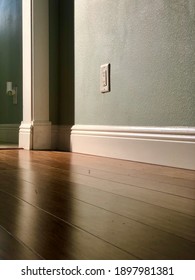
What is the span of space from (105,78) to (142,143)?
454mm

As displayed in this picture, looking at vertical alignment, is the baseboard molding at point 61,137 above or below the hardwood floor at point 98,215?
above

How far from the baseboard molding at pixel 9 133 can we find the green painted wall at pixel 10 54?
4 cm

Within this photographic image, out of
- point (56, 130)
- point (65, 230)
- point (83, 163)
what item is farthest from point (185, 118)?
point (56, 130)

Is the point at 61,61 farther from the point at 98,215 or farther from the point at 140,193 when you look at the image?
the point at 98,215

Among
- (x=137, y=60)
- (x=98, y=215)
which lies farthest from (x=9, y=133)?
(x=98, y=215)

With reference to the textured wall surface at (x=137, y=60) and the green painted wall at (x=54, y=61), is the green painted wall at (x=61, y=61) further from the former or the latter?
the textured wall surface at (x=137, y=60)

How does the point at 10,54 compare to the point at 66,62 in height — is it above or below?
above

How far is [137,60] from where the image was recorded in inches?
66.2

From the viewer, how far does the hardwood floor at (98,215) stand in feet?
1.75

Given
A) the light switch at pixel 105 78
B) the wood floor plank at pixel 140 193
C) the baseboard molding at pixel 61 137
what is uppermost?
the light switch at pixel 105 78

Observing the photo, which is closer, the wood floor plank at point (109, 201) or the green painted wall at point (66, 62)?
the wood floor plank at point (109, 201)

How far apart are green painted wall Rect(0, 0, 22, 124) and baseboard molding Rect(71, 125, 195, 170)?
1.18 meters

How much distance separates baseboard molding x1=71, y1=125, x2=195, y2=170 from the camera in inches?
55.0

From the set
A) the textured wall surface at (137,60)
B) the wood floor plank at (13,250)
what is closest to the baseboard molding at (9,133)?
the textured wall surface at (137,60)
